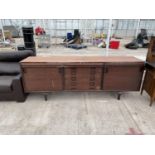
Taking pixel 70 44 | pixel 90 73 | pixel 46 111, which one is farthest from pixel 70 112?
pixel 70 44

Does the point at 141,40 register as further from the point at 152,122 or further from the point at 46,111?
the point at 46,111

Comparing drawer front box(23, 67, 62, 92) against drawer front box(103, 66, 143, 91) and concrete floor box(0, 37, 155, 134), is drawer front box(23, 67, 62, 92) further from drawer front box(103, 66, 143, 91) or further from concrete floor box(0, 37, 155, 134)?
drawer front box(103, 66, 143, 91)

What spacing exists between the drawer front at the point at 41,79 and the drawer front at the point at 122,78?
85 cm

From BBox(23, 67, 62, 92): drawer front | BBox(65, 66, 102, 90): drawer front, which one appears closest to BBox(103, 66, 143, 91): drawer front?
BBox(65, 66, 102, 90): drawer front

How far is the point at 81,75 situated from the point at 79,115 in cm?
67

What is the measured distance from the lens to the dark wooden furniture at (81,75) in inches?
84.7

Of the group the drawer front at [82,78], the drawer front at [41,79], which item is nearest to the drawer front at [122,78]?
the drawer front at [82,78]

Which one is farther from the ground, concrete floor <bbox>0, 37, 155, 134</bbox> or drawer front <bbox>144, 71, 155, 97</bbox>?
drawer front <bbox>144, 71, 155, 97</bbox>

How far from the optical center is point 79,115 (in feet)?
6.77

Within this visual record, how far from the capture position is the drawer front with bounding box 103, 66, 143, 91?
223 centimetres

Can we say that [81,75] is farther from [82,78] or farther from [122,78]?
[122,78]

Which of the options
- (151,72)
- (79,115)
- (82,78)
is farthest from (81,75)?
(151,72)

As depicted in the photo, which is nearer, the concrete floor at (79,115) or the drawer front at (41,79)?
the concrete floor at (79,115)

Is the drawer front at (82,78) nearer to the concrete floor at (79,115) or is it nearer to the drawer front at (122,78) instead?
the drawer front at (122,78)
